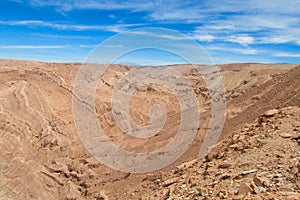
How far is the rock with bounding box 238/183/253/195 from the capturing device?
575cm

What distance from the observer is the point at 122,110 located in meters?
29.5

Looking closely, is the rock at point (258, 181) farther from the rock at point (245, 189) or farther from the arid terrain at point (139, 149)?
the rock at point (245, 189)

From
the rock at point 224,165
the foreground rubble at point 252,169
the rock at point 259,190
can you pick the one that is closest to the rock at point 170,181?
the foreground rubble at point 252,169

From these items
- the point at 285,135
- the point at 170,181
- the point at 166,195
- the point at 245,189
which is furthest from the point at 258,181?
the point at 170,181

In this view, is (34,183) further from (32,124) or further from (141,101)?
(141,101)

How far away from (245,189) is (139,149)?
36.5 ft

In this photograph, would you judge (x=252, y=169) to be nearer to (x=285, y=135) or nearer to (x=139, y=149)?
(x=285, y=135)

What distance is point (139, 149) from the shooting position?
16.7m

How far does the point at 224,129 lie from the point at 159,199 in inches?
233

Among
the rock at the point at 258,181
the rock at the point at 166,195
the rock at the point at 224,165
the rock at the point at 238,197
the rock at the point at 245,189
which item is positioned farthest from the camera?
the rock at the point at 166,195

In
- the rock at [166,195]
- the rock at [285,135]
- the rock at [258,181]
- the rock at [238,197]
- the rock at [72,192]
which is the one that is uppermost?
the rock at [285,135]


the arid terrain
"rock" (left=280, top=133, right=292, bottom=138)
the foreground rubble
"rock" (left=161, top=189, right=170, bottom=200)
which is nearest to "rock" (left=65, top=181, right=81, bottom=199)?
the arid terrain

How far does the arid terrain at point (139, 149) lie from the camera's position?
6.99 m

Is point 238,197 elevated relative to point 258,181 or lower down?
lower down
